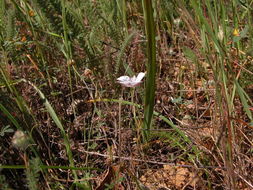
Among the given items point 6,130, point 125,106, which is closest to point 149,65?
point 125,106

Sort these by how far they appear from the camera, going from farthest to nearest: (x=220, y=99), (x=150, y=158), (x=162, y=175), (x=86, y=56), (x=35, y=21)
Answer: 1. (x=35, y=21)
2. (x=86, y=56)
3. (x=150, y=158)
4. (x=162, y=175)
5. (x=220, y=99)

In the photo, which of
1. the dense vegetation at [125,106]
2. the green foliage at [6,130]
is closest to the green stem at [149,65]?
the dense vegetation at [125,106]

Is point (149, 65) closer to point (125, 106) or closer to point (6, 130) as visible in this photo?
point (125, 106)

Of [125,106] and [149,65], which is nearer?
[149,65]

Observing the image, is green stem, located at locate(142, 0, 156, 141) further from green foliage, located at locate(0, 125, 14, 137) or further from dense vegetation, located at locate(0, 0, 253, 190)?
green foliage, located at locate(0, 125, 14, 137)

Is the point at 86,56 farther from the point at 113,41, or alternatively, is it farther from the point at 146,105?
the point at 146,105

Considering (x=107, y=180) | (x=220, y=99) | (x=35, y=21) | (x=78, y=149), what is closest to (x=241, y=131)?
(x=220, y=99)

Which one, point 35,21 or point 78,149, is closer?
point 78,149

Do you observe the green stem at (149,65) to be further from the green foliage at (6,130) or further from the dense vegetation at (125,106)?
the green foliage at (6,130)

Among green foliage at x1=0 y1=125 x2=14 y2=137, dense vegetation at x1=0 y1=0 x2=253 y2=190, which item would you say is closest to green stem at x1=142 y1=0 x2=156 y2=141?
dense vegetation at x1=0 y1=0 x2=253 y2=190
